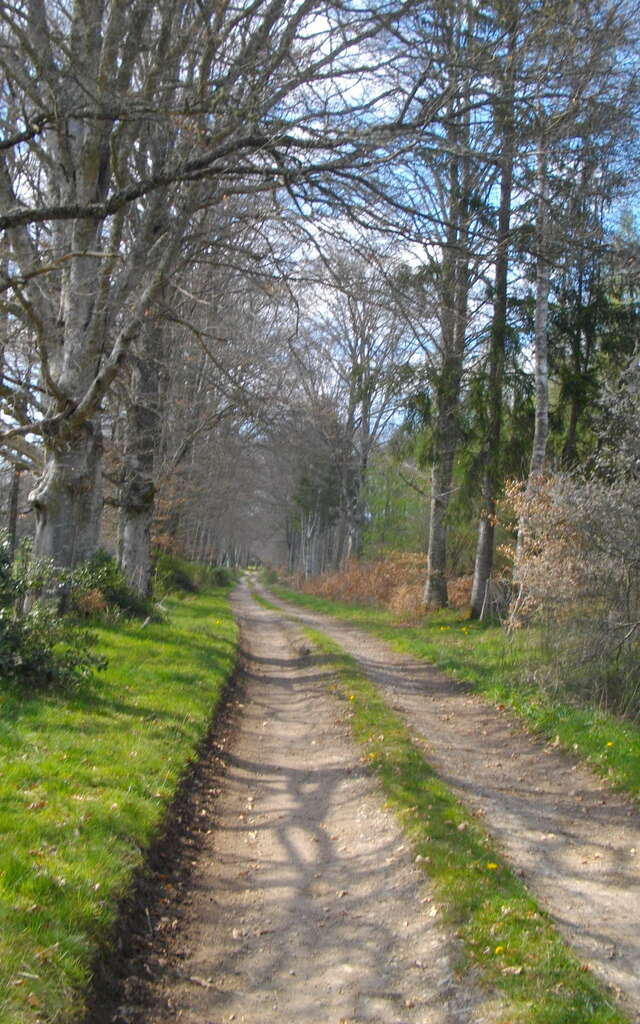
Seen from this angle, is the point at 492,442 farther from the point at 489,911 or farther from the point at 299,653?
the point at 489,911

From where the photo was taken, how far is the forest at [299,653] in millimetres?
4535

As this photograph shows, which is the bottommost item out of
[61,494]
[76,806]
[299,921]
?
Answer: [299,921]

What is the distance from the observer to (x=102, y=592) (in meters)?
14.5

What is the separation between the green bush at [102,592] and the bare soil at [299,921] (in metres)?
5.76

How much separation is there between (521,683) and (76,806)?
7464 millimetres

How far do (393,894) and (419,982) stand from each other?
3.66 feet

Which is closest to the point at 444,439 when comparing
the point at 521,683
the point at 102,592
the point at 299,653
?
the point at 299,653

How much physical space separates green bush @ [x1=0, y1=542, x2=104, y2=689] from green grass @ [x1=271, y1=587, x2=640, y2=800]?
218 inches

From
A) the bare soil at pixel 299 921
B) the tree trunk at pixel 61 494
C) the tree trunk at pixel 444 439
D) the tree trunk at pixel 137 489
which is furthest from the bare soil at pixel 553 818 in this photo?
the tree trunk at pixel 137 489

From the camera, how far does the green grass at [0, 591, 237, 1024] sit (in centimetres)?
385

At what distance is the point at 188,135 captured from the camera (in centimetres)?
716

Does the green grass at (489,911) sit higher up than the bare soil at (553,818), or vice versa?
the green grass at (489,911)

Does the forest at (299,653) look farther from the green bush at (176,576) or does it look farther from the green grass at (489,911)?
the green bush at (176,576)

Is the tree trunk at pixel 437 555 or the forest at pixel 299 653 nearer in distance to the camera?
the forest at pixel 299 653
